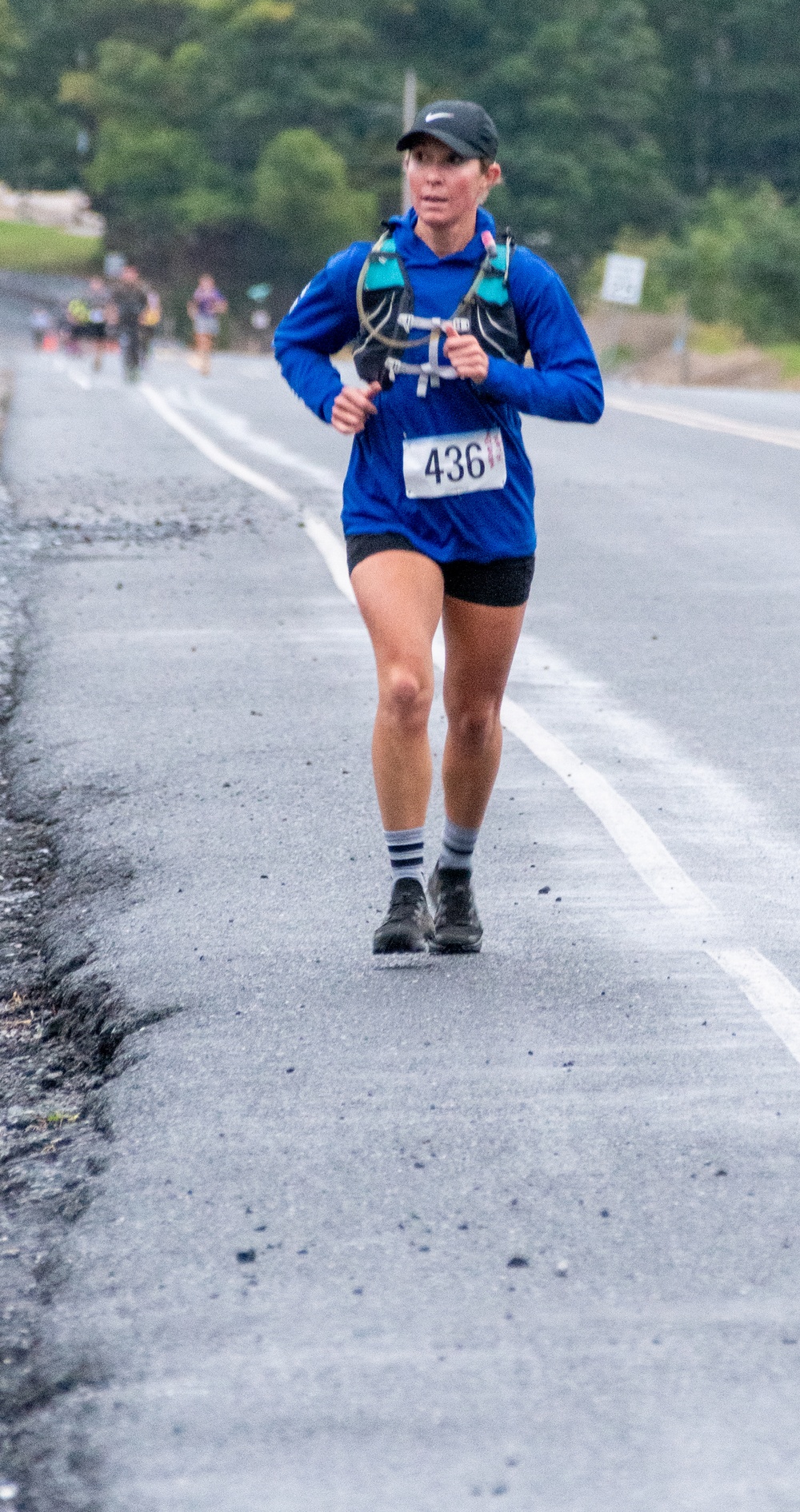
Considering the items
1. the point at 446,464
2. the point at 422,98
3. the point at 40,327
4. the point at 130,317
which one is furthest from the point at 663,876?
the point at 422,98

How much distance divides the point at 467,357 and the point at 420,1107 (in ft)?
5.17

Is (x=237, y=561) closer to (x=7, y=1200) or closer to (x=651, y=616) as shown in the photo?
(x=651, y=616)

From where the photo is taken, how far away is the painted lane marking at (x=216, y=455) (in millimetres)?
16281

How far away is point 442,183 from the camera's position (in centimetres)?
476

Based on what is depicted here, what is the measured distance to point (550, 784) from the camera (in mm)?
7098

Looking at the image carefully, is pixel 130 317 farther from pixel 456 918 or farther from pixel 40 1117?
pixel 40 1117

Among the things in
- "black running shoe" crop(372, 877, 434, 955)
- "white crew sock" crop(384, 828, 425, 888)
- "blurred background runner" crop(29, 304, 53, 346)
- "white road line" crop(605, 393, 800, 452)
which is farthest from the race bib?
"blurred background runner" crop(29, 304, 53, 346)

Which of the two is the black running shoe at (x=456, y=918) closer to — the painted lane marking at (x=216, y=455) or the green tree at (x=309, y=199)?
the painted lane marking at (x=216, y=455)

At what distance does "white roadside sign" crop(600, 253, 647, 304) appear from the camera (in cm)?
5403

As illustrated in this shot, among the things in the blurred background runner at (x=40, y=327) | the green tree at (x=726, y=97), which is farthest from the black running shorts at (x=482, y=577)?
the green tree at (x=726, y=97)

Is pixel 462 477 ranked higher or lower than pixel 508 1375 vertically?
higher

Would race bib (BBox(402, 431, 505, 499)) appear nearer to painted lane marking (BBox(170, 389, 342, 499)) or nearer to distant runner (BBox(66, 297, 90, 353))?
painted lane marking (BBox(170, 389, 342, 499))

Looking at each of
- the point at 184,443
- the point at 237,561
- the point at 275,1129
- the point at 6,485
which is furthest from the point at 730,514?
the point at 275,1129

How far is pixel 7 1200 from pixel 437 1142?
0.77m
